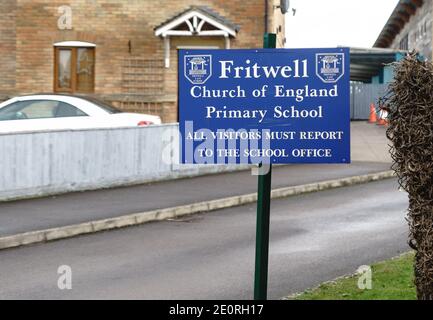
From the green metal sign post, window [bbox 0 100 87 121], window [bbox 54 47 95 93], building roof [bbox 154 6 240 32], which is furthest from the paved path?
window [bbox 54 47 95 93]

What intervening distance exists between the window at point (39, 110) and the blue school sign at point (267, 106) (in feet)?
42.4

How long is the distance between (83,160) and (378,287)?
1016cm

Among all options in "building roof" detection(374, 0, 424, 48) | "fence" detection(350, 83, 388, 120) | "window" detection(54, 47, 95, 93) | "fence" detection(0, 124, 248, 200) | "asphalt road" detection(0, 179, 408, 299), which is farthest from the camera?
"building roof" detection(374, 0, 424, 48)

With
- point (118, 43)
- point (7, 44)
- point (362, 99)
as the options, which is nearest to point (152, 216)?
point (118, 43)

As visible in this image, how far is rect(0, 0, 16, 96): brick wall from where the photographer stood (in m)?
28.0

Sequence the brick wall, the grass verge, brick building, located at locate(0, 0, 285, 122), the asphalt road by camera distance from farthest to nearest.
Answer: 1. the brick wall
2. brick building, located at locate(0, 0, 285, 122)
3. the asphalt road
4. the grass verge

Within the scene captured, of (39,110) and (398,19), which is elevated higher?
(398,19)

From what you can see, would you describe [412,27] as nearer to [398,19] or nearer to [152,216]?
[398,19]

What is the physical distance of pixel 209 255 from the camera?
10.7 metres

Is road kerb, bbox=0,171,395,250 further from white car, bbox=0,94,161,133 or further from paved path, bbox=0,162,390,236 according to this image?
white car, bbox=0,94,161,133

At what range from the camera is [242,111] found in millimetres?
6125

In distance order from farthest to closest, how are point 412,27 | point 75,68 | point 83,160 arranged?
point 412,27 → point 75,68 → point 83,160
